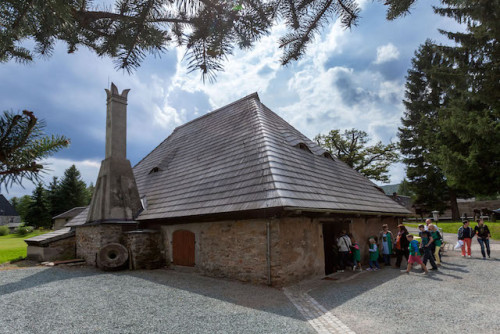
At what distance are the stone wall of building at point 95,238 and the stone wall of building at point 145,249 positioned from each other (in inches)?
20.6

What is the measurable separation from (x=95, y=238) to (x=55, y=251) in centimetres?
376

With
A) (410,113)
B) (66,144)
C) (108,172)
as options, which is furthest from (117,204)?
(410,113)

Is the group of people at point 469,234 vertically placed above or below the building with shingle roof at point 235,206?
below

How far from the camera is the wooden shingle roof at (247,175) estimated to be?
28.5 feet

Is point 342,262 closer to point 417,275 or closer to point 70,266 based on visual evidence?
point 417,275

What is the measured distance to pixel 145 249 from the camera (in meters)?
11.2

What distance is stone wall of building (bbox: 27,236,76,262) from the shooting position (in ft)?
44.2

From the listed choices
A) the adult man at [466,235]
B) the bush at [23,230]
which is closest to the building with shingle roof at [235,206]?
the adult man at [466,235]

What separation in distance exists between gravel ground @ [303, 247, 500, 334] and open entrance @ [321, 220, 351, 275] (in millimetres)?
1572

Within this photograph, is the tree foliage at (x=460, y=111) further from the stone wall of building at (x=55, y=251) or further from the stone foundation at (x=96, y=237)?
the stone wall of building at (x=55, y=251)

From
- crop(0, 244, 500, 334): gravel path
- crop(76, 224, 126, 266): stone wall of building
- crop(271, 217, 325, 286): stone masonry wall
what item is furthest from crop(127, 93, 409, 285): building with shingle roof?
crop(76, 224, 126, 266): stone wall of building

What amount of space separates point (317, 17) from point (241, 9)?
0.82 meters

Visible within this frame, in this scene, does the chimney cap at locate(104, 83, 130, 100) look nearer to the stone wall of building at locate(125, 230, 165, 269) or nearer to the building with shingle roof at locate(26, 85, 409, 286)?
the building with shingle roof at locate(26, 85, 409, 286)

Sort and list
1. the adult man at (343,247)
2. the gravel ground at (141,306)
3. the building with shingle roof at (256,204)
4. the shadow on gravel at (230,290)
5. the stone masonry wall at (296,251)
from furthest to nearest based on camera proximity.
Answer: the adult man at (343,247), the building with shingle roof at (256,204), the stone masonry wall at (296,251), the shadow on gravel at (230,290), the gravel ground at (141,306)
